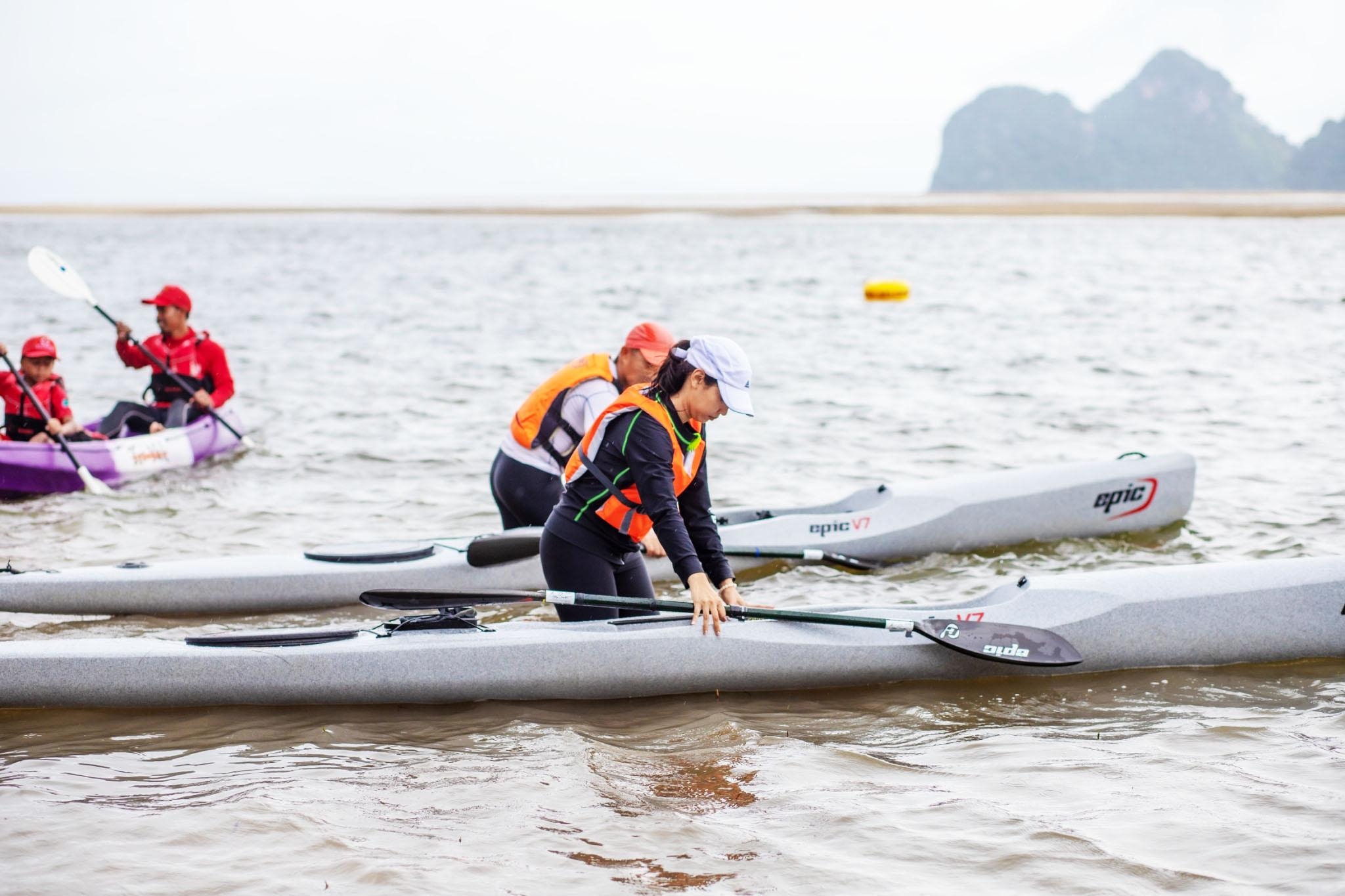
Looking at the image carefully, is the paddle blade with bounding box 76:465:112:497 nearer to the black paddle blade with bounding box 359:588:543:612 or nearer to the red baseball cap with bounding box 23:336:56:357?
the red baseball cap with bounding box 23:336:56:357

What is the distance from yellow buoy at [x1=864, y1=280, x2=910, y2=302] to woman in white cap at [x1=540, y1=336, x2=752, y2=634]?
68.3 ft

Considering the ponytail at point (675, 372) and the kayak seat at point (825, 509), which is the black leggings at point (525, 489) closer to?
the kayak seat at point (825, 509)

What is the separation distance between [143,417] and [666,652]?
6.34 meters

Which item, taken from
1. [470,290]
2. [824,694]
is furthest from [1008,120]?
[824,694]

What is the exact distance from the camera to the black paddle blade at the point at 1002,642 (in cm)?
481

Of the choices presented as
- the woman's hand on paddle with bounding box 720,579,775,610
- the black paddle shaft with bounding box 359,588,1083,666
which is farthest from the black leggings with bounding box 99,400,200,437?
the woman's hand on paddle with bounding box 720,579,775,610

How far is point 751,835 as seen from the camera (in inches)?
150

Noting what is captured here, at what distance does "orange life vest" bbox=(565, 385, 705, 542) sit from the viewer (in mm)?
4027

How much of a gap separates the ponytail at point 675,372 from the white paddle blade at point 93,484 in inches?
236

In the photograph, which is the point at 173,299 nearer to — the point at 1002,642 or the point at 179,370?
the point at 179,370

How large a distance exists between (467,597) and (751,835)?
1.58 meters

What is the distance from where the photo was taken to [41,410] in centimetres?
827

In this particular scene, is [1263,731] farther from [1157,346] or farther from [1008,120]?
[1008,120]

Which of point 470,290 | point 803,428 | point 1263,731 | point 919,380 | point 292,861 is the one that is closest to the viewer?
point 292,861
